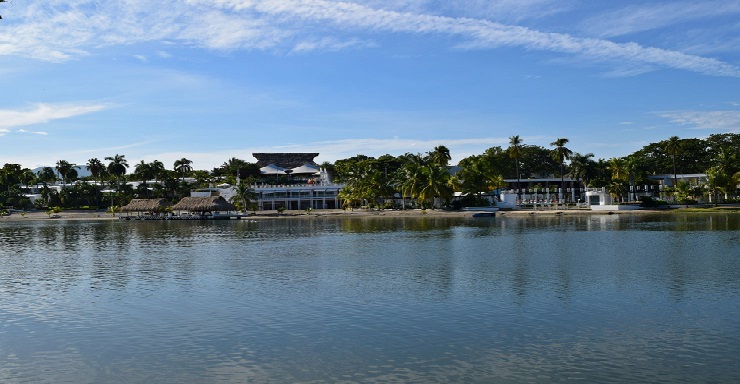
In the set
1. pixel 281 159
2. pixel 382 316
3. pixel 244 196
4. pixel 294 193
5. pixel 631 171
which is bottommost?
pixel 382 316

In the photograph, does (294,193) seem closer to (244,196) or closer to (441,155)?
(244,196)

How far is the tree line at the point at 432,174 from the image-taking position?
106 metres

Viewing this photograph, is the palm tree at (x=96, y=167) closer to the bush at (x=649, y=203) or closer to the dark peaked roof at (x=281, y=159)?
the dark peaked roof at (x=281, y=159)

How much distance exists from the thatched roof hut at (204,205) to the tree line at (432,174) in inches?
701

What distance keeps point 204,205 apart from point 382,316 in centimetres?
9348

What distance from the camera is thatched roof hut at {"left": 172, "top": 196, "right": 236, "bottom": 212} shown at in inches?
4437

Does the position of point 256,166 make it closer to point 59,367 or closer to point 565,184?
point 565,184

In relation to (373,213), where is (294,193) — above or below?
above

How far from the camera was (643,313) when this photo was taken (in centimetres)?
2436

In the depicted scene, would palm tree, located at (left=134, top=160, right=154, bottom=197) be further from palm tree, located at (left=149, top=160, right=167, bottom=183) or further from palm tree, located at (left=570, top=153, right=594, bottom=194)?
palm tree, located at (left=570, top=153, right=594, bottom=194)

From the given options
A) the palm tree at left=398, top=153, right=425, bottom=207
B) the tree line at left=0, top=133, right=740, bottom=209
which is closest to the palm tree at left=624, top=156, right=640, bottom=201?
the tree line at left=0, top=133, right=740, bottom=209

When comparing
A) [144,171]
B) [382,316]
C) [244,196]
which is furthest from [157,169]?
[382,316]

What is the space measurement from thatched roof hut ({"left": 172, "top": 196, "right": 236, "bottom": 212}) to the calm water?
2544 inches

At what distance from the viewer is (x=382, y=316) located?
24.8 m
